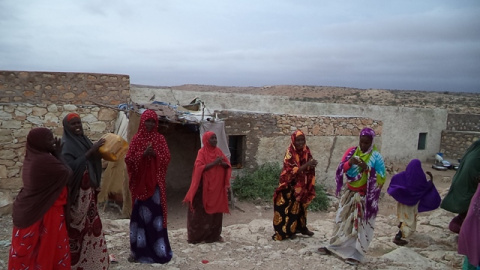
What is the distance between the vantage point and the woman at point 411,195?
5.25 m

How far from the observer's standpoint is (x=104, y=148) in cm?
332

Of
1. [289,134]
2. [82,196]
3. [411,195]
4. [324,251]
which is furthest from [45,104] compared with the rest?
[411,195]

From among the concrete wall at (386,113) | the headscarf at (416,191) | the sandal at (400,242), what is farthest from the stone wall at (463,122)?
the sandal at (400,242)

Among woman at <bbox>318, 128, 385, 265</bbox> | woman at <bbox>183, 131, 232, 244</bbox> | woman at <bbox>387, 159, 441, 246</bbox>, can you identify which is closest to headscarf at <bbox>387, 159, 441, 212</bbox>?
woman at <bbox>387, 159, 441, 246</bbox>

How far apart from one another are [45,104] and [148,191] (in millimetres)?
4904

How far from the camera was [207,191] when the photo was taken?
471 cm

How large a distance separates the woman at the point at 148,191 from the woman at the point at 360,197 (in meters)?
2.11

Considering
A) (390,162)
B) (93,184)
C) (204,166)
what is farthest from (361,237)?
(390,162)

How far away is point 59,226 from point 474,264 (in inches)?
143

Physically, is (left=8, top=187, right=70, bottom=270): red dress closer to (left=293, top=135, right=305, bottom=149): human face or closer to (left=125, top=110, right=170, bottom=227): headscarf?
(left=125, top=110, right=170, bottom=227): headscarf

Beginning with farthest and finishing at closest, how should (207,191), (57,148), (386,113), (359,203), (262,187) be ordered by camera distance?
(386,113) < (262,187) < (207,191) < (359,203) < (57,148)

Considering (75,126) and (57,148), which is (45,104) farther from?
(57,148)

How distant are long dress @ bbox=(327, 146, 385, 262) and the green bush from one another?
13.4 feet

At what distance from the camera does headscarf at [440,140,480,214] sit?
4164 mm
